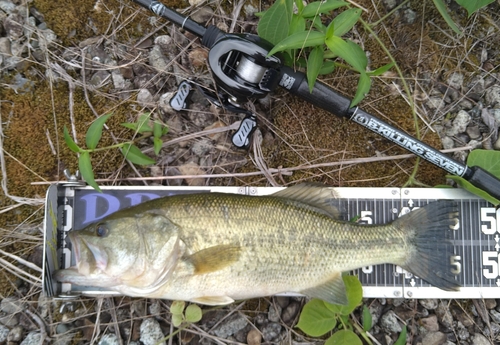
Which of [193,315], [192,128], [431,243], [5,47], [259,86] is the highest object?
[5,47]

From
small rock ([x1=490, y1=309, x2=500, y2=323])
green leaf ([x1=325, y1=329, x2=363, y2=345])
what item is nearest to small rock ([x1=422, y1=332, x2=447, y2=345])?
small rock ([x1=490, y1=309, x2=500, y2=323])

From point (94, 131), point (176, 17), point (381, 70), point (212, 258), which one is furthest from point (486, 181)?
point (94, 131)

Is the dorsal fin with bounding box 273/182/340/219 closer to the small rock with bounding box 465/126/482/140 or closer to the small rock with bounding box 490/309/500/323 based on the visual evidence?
the small rock with bounding box 465/126/482/140

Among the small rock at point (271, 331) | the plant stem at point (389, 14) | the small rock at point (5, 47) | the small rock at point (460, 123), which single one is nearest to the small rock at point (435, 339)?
the small rock at point (271, 331)

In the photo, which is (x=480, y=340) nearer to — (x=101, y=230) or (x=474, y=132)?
(x=474, y=132)

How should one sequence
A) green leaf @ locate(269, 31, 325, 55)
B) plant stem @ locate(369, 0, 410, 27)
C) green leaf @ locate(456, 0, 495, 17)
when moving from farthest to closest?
plant stem @ locate(369, 0, 410, 27)
green leaf @ locate(456, 0, 495, 17)
green leaf @ locate(269, 31, 325, 55)

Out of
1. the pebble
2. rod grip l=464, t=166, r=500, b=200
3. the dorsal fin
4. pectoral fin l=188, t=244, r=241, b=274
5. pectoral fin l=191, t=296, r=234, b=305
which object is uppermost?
the pebble

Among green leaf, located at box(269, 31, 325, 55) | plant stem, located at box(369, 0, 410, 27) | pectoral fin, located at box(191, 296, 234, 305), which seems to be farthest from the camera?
plant stem, located at box(369, 0, 410, 27)
